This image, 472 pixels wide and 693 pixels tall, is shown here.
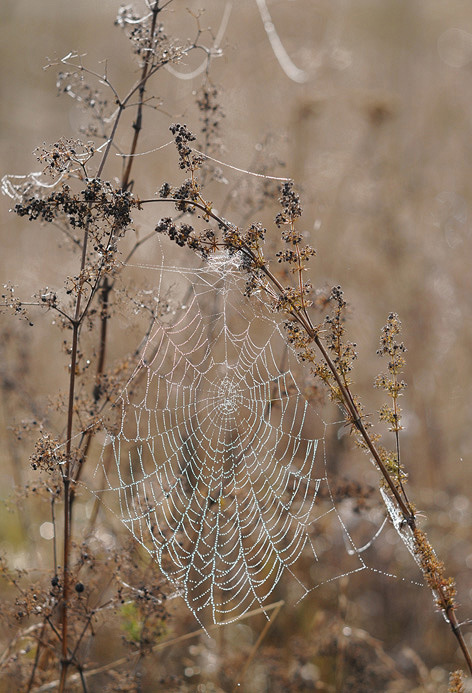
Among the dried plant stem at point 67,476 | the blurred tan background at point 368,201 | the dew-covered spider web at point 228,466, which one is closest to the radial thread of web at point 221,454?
the dew-covered spider web at point 228,466

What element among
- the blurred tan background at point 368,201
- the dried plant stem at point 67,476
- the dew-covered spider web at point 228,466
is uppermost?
the blurred tan background at point 368,201

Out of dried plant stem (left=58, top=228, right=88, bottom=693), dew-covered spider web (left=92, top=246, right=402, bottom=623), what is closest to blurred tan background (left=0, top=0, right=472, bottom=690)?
dew-covered spider web (left=92, top=246, right=402, bottom=623)

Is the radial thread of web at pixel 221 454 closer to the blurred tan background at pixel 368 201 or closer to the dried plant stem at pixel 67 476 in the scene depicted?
the blurred tan background at pixel 368 201

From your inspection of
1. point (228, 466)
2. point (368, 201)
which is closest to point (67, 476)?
point (228, 466)

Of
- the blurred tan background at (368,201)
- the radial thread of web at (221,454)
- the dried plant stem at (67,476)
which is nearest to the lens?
the dried plant stem at (67,476)

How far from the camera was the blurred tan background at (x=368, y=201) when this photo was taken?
3.21m

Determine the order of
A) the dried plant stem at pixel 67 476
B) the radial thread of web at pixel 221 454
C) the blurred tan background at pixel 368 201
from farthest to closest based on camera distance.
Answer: the blurred tan background at pixel 368 201 → the radial thread of web at pixel 221 454 → the dried plant stem at pixel 67 476

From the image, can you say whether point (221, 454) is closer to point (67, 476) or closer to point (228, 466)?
point (228, 466)

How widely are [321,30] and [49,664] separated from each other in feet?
12.9

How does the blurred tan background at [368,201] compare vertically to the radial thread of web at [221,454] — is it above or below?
above

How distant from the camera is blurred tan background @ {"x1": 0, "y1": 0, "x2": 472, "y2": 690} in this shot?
3.21 meters

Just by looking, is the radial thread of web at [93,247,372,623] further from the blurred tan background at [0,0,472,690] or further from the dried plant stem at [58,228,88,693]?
the dried plant stem at [58,228,88,693]

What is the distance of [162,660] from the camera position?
2.74 metres

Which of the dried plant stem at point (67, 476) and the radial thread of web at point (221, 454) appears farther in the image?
the radial thread of web at point (221, 454)
